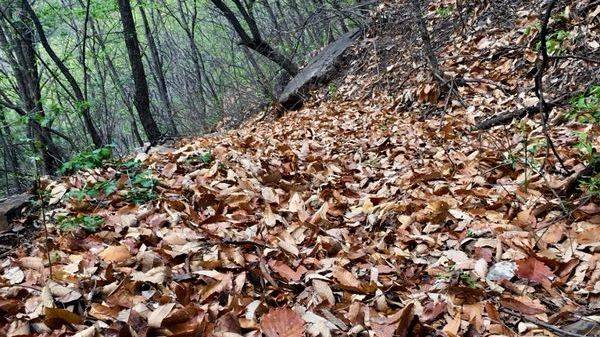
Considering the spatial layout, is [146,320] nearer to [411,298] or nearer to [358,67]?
[411,298]

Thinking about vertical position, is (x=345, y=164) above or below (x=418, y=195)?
above

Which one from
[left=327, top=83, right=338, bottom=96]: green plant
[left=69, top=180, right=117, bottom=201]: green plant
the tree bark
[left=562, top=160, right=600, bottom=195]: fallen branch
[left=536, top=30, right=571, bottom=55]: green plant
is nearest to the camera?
[left=562, top=160, right=600, bottom=195]: fallen branch

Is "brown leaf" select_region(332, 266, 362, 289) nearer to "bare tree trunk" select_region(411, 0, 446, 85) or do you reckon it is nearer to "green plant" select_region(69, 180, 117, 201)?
"green plant" select_region(69, 180, 117, 201)

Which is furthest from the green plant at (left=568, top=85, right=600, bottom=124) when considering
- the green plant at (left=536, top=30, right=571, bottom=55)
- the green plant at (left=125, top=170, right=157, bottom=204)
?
the green plant at (left=125, top=170, right=157, bottom=204)

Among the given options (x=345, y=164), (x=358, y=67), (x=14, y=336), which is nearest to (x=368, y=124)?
(x=345, y=164)

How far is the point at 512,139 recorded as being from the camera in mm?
3678

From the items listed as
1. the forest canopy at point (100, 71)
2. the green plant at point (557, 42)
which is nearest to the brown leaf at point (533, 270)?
the forest canopy at point (100, 71)

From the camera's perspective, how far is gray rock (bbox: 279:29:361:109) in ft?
28.3

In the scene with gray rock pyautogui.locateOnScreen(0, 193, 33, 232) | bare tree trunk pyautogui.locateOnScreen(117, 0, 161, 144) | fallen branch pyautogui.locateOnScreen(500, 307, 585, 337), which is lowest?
fallen branch pyautogui.locateOnScreen(500, 307, 585, 337)

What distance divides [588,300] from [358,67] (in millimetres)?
6604

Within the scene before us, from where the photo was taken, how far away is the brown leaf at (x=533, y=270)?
7.03 ft

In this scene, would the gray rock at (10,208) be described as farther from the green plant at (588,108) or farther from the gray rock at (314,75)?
the gray rock at (314,75)

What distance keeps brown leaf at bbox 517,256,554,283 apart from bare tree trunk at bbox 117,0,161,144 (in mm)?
6199

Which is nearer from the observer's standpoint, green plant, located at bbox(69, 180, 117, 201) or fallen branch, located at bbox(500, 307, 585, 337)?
fallen branch, located at bbox(500, 307, 585, 337)
